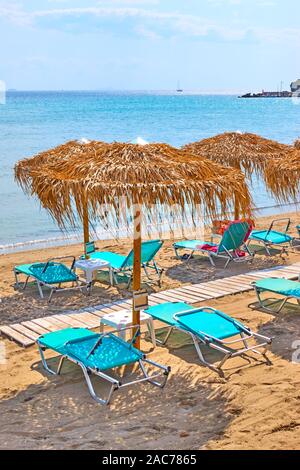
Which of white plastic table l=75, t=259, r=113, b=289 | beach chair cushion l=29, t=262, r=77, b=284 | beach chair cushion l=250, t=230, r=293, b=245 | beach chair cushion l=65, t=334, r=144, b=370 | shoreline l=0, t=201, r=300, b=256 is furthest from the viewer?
shoreline l=0, t=201, r=300, b=256

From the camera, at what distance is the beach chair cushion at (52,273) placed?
8148 mm

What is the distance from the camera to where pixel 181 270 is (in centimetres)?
964

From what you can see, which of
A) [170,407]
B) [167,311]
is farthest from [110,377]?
[167,311]

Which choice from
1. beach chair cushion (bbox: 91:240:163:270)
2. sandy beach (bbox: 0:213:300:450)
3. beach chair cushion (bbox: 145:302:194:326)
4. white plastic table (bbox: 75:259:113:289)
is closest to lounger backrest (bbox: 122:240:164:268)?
beach chair cushion (bbox: 91:240:163:270)

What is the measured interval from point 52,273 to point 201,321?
311cm

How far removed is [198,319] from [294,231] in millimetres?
7852

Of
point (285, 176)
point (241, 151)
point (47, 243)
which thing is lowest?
point (47, 243)

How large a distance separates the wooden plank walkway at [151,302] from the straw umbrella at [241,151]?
2.14 meters

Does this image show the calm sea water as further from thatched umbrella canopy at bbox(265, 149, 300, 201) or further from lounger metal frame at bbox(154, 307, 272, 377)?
lounger metal frame at bbox(154, 307, 272, 377)

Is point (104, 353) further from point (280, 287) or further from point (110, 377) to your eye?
point (280, 287)

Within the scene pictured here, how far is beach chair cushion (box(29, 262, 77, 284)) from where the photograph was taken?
26.7 feet

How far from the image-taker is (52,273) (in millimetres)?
8383

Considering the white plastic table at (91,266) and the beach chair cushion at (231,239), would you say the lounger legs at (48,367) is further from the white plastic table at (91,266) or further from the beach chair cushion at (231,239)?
the beach chair cushion at (231,239)

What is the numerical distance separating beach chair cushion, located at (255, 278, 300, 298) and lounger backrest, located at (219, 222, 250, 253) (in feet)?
6.98
